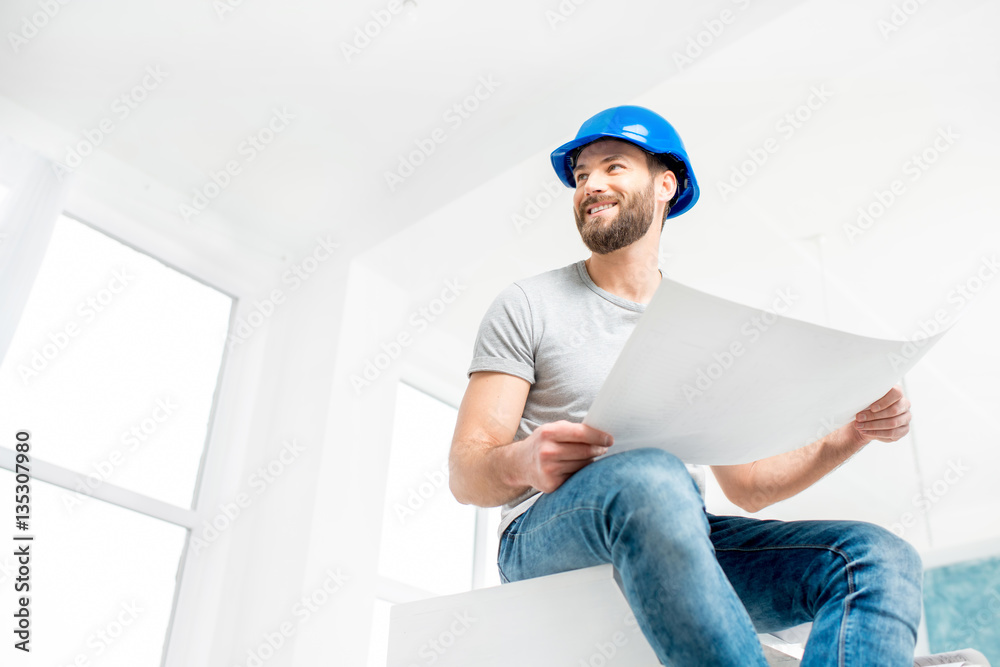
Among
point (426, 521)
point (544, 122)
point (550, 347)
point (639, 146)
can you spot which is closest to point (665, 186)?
point (639, 146)

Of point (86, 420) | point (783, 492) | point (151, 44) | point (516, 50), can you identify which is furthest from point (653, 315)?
point (86, 420)

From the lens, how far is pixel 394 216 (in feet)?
10.3

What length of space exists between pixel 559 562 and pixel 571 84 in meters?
2.04

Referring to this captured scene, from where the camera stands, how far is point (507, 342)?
3.83 feet

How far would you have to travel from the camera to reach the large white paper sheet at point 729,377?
2.59 ft

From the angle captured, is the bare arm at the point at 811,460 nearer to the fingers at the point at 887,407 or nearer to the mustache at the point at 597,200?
the fingers at the point at 887,407

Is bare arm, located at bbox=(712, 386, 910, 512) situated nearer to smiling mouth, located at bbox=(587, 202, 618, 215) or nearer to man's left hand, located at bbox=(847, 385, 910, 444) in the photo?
man's left hand, located at bbox=(847, 385, 910, 444)

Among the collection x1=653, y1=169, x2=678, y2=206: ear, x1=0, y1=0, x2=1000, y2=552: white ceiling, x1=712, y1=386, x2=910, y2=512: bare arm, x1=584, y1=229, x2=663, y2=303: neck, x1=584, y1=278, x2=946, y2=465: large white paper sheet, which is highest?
x1=0, y1=0, x2=1000, y2=552: white ceiling

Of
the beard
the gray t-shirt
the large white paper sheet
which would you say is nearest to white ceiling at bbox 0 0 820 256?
the beard

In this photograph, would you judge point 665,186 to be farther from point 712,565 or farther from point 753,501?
point 712,565

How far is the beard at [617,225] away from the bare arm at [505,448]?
331 millimetres

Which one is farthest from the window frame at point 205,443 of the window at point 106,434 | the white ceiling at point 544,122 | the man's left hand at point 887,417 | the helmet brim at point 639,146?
the man's left hand at point 887,417

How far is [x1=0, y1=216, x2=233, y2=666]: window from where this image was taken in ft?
8.14

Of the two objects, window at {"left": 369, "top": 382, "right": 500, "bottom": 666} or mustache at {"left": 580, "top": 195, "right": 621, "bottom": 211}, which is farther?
window at {"left": 369, "top": 382, "right": 500, "bottom": 666}
